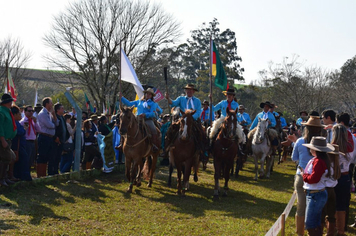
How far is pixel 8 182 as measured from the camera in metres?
9.26

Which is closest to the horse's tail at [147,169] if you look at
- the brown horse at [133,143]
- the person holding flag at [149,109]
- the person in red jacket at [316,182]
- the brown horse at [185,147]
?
the person holding flag at [149,109]

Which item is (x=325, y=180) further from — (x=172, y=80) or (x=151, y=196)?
(x=172, y=80)

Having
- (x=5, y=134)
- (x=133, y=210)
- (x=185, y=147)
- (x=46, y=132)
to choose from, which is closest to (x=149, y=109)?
(x=185, y=147)

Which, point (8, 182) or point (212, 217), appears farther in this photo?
point (8, 182)

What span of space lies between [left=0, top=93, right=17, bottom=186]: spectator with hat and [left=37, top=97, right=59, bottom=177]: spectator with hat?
1818mm

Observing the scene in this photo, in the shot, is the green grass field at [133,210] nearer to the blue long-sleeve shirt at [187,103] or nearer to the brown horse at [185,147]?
the brown horse at [185,147]

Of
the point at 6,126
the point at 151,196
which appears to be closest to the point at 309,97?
the point at 151,196

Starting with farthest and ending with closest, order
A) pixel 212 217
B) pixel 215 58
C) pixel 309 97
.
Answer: pixel 309 97, pixel 215 58, pixel 212 217

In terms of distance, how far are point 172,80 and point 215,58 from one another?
4091 centimetres

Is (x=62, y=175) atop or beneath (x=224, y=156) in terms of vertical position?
beneath

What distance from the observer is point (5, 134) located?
8648 millimetres

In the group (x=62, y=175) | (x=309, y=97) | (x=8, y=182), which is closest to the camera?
(x=8, y=182)

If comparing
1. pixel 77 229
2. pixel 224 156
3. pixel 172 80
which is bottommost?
pixel 77 229

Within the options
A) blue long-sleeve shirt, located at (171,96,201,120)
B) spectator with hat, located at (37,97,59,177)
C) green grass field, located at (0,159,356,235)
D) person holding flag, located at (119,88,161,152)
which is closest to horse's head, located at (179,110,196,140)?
blue long-sleeve shirt, located at (171,96,201,120)
